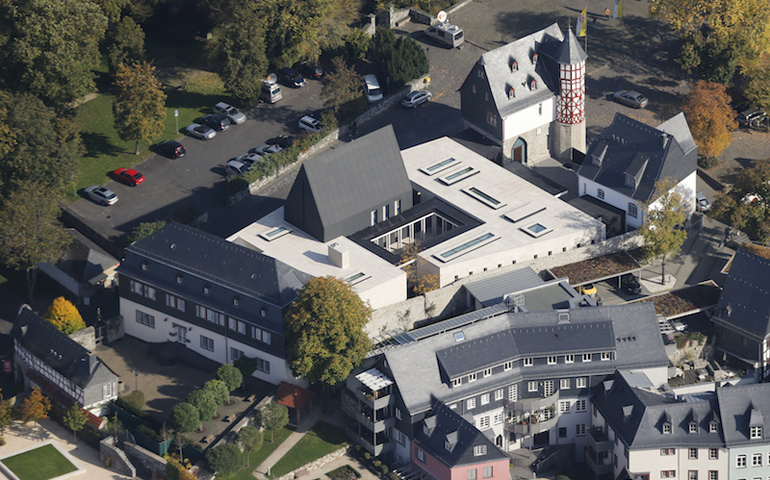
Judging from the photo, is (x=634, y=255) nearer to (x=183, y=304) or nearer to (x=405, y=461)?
(x=405, y=461)

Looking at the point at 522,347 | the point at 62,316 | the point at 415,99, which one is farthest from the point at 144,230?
the point at 522,347

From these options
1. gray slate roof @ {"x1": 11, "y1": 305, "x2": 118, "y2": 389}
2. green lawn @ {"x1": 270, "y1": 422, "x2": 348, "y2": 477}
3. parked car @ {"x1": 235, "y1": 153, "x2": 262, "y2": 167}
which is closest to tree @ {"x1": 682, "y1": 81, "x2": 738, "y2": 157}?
parked car @ {"x1": 235, "y1": 153, "x2": 262, "y2": 167}

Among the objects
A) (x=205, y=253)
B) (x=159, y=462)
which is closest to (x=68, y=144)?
(x=205, y=253)

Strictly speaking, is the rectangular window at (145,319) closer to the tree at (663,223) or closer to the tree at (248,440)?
the tree at (248,440)

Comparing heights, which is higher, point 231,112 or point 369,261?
point 231,112

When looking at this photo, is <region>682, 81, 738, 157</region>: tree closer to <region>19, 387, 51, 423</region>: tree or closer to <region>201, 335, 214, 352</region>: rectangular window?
<region>201, 335, 214, 352</region>: rectangular window

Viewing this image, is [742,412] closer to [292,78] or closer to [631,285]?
[631,285]

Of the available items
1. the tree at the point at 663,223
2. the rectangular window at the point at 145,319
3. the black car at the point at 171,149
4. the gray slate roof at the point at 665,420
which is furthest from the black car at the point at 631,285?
the black car at the point at 171,149
